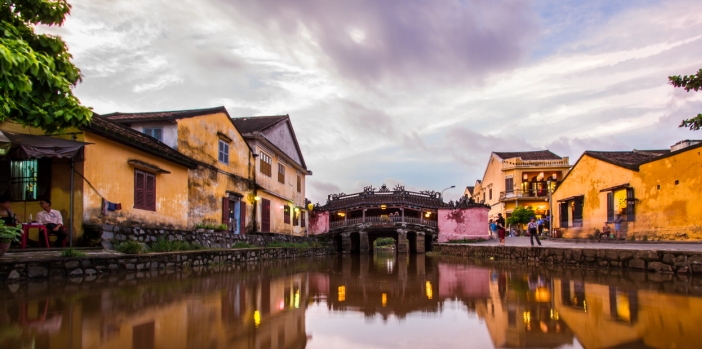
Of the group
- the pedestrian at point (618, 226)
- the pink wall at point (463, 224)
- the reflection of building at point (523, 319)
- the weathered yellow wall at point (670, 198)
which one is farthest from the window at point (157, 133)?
the pink wall at point (463, 224)

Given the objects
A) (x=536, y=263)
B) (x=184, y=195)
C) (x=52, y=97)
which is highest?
(x=52, y=97)

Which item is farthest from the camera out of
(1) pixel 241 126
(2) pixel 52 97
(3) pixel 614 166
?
(1) pixel 241 126

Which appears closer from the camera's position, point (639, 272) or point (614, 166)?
point (639, 272)

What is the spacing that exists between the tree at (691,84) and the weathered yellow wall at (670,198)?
7.75m

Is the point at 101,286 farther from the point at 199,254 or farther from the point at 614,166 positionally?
the point at 614,166

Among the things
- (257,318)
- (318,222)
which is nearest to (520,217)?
(318,222)

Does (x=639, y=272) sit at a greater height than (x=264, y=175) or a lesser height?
lesser

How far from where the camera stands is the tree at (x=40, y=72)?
5965 millimetres

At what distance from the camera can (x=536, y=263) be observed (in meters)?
16.2

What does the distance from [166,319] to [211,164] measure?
14361mm

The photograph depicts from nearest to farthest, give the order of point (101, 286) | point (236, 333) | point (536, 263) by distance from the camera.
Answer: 1. point (236, 333)
2. point (101, 286)
3. point (536, 263)

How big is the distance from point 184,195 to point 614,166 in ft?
63.1

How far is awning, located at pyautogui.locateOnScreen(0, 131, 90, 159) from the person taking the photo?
10.2 metres

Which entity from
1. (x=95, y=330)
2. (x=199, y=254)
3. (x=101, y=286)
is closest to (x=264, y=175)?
(x=199, y=254)
